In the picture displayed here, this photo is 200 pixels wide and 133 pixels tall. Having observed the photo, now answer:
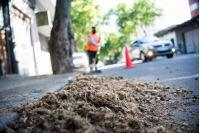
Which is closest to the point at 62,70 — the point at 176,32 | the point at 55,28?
the point at 55,28

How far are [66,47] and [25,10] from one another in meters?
4.73

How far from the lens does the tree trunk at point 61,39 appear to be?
22.9ft

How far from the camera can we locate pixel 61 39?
7.06 meters

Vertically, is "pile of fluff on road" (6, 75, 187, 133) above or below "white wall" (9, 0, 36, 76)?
below

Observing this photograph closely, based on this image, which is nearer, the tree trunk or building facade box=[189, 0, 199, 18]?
the tree trunk

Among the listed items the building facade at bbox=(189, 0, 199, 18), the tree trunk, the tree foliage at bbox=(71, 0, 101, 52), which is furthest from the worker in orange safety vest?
the building facade at bbox=(189, 0, 199, 18)

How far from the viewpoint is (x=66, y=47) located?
7199mm

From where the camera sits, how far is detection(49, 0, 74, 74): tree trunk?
22.9 feet

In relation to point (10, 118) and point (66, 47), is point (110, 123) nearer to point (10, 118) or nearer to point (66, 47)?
point (10, 118)

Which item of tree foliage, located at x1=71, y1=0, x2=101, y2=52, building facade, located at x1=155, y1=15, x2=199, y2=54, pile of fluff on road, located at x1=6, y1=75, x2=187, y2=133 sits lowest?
pile of fluff on road, located at x1=6, y1=75, x2=187, y2=133


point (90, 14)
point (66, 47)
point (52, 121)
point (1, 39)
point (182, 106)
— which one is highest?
point (90, 14)

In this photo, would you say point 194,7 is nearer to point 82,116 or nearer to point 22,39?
point 22,39

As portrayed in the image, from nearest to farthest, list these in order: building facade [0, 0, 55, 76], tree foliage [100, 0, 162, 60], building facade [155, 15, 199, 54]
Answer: building facade [0, 0, 55, 76]
building facade [155, 15, 199, 54]
tree foliage [100, 0, 162, 60]

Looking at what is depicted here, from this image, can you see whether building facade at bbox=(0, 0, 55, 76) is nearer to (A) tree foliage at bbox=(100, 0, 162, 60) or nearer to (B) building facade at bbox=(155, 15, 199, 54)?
(A) tree foliage at bbox=(100, 0, 162, 60)
